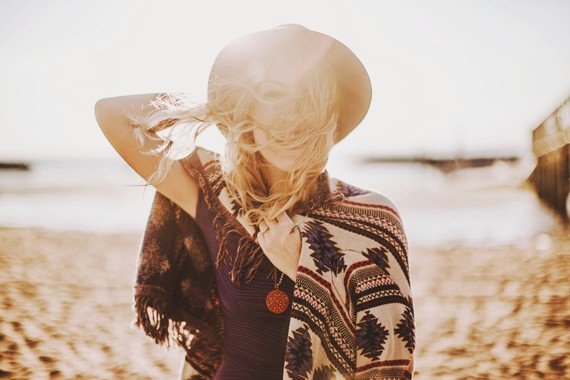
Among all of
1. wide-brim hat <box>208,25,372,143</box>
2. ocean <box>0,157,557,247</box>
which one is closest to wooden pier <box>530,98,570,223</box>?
ocean <box>0,157,557,247</box>

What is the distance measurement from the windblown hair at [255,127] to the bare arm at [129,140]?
0.13 feet

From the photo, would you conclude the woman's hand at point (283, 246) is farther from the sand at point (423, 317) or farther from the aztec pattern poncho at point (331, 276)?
the sand at point (423, 317)

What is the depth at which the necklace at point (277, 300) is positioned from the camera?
1711mm

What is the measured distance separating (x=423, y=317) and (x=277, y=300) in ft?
13.8

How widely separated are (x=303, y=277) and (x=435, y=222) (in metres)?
12.7

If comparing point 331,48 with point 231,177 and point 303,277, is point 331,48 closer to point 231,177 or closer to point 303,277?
point 231,177

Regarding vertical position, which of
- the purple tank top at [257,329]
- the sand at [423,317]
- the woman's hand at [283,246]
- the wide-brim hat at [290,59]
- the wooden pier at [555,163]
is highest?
the wooden pier at [555,163]

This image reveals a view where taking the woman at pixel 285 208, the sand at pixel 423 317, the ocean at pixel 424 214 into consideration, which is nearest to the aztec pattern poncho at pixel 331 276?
the woman at pixel 285 208

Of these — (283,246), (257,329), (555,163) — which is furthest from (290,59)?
(555,163)

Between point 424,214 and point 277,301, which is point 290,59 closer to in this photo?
point 277,301

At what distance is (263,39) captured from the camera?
1.69m

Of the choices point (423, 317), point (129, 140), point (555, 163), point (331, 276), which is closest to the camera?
point (331, 276)

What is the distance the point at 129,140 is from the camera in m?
1.83

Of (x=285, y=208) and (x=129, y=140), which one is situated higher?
(x=129, y=140)
